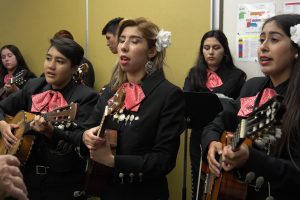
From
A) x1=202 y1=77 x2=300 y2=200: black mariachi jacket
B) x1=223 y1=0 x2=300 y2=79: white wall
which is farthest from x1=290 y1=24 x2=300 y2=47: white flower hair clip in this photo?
x1=223 y1=0 x2=300 y2=79: white wall

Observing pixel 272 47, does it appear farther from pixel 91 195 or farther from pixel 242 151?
pixel 91 195

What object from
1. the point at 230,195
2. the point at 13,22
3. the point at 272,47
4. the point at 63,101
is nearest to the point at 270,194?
the point at 230,195

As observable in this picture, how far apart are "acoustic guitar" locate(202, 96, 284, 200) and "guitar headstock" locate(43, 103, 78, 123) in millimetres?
964

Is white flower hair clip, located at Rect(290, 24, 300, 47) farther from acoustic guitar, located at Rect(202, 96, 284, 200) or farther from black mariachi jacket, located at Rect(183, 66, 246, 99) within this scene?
black mariachi jacket, located at Rect(183, 66, 246, 99)

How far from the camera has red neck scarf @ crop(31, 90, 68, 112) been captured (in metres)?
2.76

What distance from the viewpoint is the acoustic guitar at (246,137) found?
1.44 metres

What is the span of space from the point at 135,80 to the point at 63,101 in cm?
68

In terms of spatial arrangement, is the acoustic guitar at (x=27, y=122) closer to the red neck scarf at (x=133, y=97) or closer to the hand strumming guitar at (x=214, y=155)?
the red neck scarf at (x=133, y=97)

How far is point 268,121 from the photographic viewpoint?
56.3 inches

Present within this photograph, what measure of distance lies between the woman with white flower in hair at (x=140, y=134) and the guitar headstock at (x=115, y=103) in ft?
0.19

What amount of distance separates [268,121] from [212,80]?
7.04 feet

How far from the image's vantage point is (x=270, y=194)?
5.99ft

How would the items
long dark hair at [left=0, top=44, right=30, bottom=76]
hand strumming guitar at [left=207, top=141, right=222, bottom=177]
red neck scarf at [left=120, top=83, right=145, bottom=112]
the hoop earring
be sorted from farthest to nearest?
long dark hair at [left=0, top=44, right=30, bottom=76] < the hoop earring < red neck scarf at [left=120, top=83, right=145, bottom=112] < hand strumming guitar at [left=207, top=141, right=222, bottom=177]

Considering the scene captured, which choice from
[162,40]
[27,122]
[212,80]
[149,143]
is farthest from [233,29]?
[27,122]
